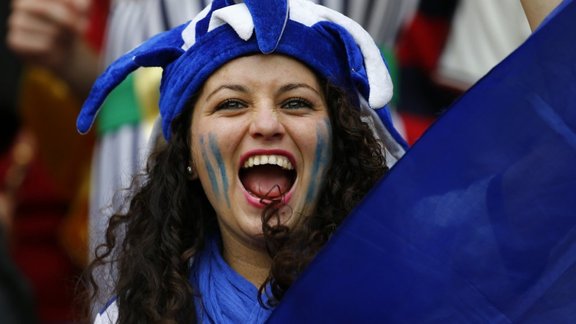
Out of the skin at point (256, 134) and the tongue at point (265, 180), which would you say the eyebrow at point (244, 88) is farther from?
the tongue at point (265, 180)

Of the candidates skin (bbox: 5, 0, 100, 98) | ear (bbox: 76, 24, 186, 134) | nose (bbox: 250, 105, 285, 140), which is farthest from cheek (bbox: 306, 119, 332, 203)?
skin (bbox: 5, 0, 100, 98)

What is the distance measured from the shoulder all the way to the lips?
413 millimetres

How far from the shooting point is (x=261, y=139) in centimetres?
325

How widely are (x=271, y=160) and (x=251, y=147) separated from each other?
0.05 meters

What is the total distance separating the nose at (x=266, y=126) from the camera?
3232 mm

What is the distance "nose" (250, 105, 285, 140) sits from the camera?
3232 mm

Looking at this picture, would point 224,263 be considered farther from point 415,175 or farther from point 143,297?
point 415,175

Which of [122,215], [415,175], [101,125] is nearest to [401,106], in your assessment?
[101,125]

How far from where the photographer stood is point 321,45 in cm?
334

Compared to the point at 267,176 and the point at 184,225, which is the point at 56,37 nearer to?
the point at 184,225

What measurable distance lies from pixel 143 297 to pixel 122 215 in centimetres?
32

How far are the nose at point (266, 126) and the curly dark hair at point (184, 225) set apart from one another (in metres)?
0.14

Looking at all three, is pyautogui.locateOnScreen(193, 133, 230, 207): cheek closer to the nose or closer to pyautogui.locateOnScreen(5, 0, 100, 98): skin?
the nose

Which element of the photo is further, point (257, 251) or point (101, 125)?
point (101, 125)
